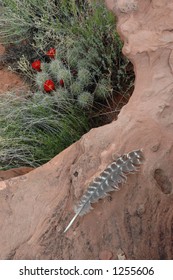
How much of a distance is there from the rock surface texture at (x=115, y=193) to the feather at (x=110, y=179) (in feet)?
0.15

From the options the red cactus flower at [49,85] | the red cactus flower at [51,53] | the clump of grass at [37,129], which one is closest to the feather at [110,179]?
the clump of grass at [37,129]

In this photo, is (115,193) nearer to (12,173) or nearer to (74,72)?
(12,173)

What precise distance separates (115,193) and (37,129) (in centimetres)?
128

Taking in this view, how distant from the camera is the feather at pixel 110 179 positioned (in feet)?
6.77

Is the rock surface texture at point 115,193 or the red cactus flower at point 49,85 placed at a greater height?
the red cactus flower at point 49,85

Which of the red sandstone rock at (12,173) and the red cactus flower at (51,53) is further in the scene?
the red cactus flower at (51,53)

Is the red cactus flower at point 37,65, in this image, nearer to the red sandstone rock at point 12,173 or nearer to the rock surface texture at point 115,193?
the red sandstone rock at point 12,173

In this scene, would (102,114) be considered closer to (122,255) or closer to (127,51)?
(127,51)

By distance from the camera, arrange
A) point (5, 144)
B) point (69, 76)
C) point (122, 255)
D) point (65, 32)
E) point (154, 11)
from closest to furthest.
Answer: point (122, 255) → point (154, 11) → point (5, 144) → point (69, 76) → point (65, 32)

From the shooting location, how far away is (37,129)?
3.23m

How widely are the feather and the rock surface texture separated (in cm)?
5

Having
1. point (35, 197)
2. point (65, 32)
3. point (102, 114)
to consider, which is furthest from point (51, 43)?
point (35, 197)

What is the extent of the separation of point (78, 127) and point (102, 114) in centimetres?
22

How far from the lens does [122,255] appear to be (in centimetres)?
210
